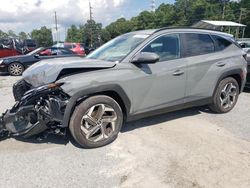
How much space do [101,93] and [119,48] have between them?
1.06 meters

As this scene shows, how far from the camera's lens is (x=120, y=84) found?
4.18 metres

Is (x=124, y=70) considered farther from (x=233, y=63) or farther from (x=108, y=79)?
(x=233, y=63)

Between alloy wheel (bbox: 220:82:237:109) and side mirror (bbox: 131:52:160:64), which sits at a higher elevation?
side mirror (bbox: 131:52:160:64)

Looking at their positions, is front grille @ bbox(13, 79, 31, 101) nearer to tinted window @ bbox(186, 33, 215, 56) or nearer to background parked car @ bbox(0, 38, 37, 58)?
tinted window @ bbox(186, 33, 215, 56)

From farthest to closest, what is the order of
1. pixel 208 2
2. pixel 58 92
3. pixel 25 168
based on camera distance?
pixel 208 2 < pixel 58 92 < pixel 25 168

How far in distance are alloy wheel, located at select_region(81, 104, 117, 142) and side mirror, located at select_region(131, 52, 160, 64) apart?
0.84 m

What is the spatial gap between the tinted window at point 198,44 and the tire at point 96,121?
173cm

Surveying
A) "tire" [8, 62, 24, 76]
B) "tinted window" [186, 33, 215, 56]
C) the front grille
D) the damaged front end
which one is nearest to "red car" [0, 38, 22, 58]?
"tire" [8, 62, 24, 76]

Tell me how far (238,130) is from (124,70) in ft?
7.49

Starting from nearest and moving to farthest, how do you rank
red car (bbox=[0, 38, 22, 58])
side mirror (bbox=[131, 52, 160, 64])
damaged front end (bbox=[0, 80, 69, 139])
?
damaged front end (bbox=[0, 80, 69, 139]) < side mirror (bbox=[131, 52, 160, 64]) < red car (bbox=[0, 38, 22, 58])

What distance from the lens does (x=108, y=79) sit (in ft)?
13.4

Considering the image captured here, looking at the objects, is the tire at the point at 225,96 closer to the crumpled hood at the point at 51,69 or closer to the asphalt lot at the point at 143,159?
the asphalt lot at the point at 143,159

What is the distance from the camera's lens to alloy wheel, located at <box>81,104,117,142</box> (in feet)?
13.2

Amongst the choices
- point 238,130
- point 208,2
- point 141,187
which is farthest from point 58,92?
point 208,2
